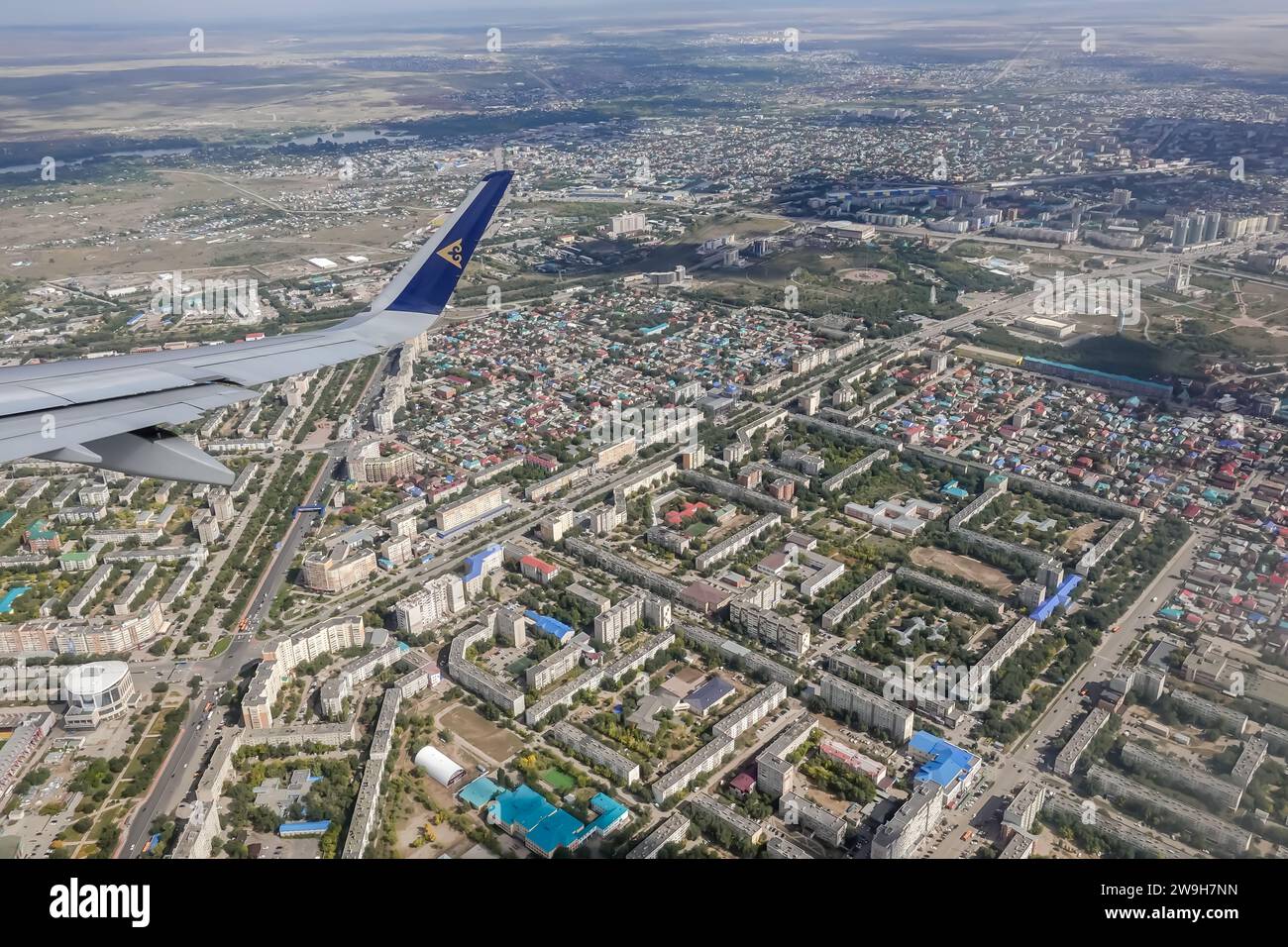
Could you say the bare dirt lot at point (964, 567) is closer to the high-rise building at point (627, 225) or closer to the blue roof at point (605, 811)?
the blue roof at point (605, 811)

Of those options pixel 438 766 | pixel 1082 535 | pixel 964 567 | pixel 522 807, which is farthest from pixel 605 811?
pixel 1082 535

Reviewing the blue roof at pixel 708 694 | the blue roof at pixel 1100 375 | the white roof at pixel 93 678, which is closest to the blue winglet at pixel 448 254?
the blue roof at pixel 708 694

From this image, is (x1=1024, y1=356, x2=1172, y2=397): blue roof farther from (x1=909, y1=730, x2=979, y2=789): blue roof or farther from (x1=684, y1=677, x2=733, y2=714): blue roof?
(x1=684, y1=677, x2=733, y2=714): blue roof

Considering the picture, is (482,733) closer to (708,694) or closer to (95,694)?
(708,694)

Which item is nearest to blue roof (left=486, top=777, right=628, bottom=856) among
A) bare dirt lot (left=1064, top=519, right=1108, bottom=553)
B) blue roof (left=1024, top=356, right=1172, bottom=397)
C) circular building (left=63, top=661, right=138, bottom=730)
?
circular building (left=63, top=661, right=138, bottom=730)

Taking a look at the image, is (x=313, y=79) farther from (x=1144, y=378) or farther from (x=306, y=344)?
(x=306, y=344)
